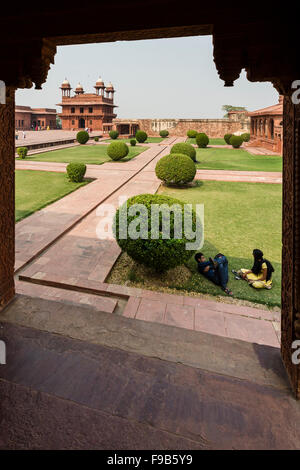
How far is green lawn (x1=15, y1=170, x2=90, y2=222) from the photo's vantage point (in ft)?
25.2

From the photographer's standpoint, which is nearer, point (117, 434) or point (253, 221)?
point (117, 434)

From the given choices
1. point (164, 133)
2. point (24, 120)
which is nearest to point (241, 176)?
point (164, 133)

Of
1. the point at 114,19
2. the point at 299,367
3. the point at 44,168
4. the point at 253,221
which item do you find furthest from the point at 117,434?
the point at 44,168

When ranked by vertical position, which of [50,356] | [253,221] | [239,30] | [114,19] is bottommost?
[50,356]

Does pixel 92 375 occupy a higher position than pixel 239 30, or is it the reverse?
pixel 239 30

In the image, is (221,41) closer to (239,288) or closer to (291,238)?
(291,238)

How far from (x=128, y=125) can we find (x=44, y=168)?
1116 inches

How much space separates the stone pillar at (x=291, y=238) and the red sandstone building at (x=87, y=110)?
144ft

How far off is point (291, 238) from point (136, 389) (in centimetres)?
131

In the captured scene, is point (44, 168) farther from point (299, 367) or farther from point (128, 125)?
point (128, 125)

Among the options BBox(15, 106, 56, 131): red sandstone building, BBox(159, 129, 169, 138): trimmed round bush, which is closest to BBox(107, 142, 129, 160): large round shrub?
BBox(159, 129, 169, 138): trimmed round bush

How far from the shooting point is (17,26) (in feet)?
6.37

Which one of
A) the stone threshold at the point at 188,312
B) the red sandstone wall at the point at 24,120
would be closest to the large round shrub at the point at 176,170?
the stone threshold at the point at 188,312
